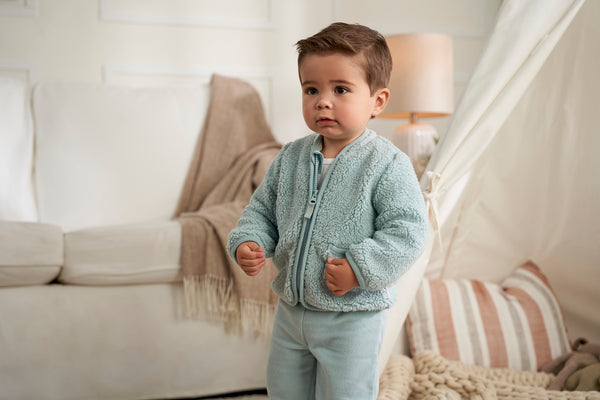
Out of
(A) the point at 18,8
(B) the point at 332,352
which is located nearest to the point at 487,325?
(B) the point at 332,352

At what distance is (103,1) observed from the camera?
104 inches

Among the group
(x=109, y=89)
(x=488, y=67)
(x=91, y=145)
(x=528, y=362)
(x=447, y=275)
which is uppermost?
(x=488, y=67)

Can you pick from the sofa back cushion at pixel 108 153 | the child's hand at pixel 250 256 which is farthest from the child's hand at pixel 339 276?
the sofa back cushion at pixel 108 153

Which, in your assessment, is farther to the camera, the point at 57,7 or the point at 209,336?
the point at 57,7

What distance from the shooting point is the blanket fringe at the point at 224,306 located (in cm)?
163

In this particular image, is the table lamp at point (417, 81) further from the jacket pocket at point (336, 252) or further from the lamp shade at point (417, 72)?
the jacket pocket at point (336, 252)

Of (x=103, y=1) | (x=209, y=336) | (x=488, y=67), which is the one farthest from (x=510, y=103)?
(x=103, y=1)

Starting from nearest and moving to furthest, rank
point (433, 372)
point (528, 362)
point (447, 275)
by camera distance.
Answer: point (433, 372) < point (528, 362) < point (447, 275)

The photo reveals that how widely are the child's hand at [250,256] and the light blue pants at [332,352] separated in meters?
0.10

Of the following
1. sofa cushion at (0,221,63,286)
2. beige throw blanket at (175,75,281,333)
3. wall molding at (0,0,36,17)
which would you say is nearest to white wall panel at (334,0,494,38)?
beige throw blanket at (175,75,281,333)

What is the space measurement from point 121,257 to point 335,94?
3.26 feet

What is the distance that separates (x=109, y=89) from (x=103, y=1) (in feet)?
1.80

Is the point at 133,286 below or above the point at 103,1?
below

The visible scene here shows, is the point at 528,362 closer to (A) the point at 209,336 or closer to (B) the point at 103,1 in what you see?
(A) the point at 209,336
